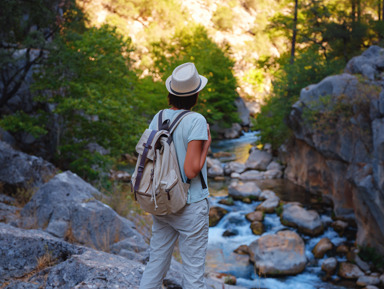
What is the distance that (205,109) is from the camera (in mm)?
26406

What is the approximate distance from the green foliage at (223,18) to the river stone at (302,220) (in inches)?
1718

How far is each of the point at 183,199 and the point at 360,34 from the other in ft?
62.5

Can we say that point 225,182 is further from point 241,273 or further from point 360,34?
point 360,34

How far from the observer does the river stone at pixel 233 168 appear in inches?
765

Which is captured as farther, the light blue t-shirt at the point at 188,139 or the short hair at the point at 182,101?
the short hair at the point at 182,101

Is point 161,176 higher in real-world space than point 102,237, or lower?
higher

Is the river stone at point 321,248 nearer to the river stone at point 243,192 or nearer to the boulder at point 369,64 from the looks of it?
the river stone at point 243,192

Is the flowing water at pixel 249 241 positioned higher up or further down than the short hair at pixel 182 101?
further down

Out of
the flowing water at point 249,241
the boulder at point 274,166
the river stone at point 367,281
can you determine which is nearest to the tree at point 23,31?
the flowing water at point 249,241

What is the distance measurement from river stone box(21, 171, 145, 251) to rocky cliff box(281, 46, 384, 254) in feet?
24.5

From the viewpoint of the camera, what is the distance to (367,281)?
30.6ft

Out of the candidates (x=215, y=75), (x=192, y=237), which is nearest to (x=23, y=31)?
(x=192, y=237)

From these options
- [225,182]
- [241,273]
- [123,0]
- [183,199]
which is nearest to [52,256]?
[183,199]

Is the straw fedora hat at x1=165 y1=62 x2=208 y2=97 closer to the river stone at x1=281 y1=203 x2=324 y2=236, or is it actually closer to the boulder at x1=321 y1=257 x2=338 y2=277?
the boulder at x1=321 y1=257 x2=338 y2=277
